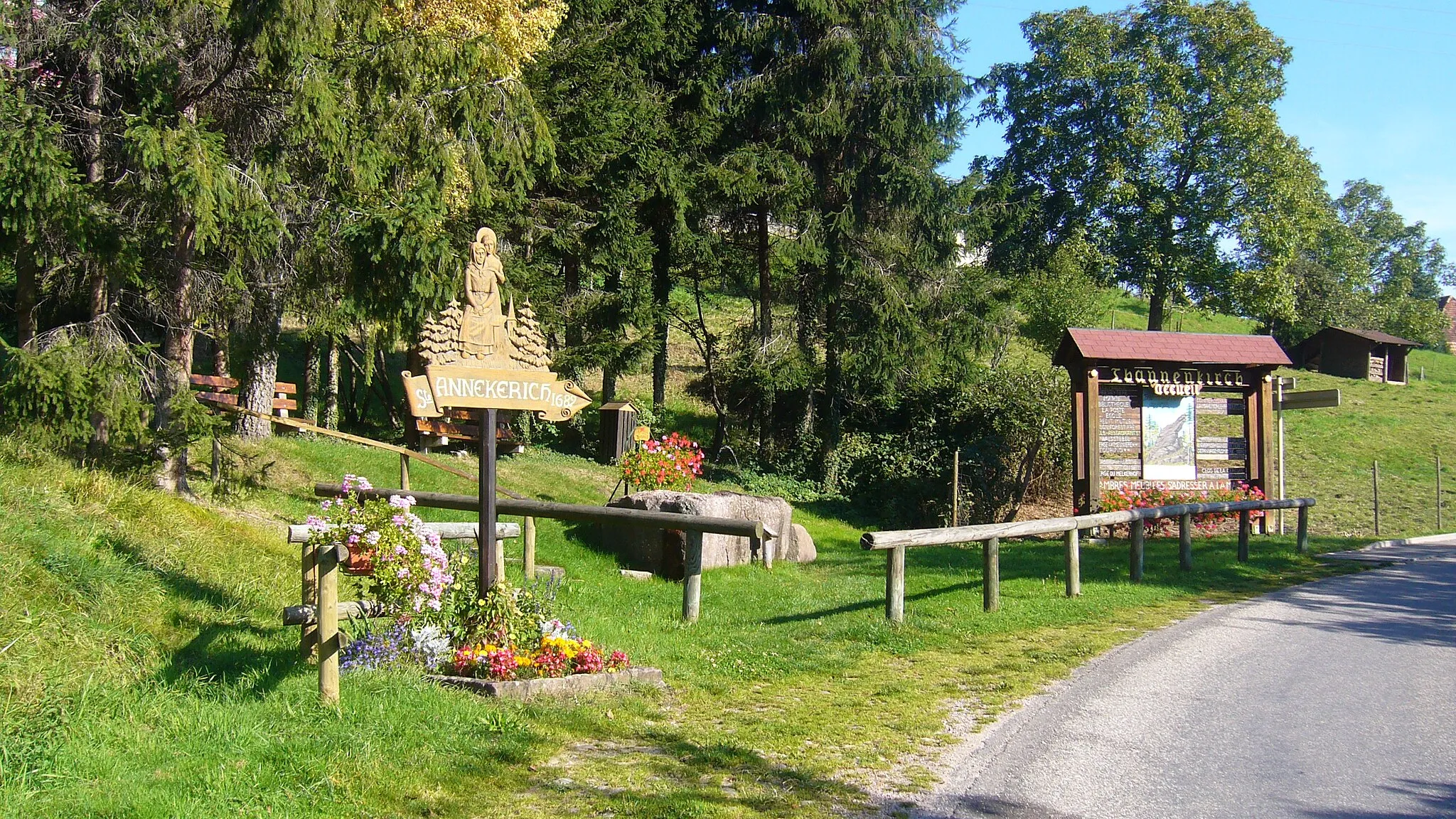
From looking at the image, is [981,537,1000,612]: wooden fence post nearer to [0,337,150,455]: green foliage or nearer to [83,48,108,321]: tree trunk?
[0,337,150,455]: green foliage

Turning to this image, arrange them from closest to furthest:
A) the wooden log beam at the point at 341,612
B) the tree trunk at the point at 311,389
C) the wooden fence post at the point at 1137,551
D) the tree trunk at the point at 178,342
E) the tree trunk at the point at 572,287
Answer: the wooden log beam at the point at 341,612, the tree trunk at the point at 178,342, the wooden fence post at the point at 1137,551, the tree trunk at the point at 311,389, the tree trunk at the point at 572,287

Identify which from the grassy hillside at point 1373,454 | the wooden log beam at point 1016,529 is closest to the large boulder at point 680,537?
the wooden log beam at point 1016,529

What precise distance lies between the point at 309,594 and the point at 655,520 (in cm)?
386

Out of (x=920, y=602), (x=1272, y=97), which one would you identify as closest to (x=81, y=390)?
(x=920, y=602)

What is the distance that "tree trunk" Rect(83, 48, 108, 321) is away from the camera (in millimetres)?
11875

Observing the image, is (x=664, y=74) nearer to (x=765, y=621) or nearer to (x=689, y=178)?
(x=689, y=178)

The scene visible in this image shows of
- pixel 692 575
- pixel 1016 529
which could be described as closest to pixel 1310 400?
pixel 1016 529

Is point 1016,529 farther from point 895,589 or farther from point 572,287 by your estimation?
point 572,287

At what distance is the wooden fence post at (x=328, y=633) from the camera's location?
19.4ft

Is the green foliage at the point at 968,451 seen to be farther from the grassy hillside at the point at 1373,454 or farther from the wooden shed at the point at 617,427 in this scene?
the grassy hillside at the point at 1373,454

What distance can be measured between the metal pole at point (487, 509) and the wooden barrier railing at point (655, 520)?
6.12 ft

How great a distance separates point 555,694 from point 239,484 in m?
7.84

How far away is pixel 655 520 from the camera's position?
→ 999 cm

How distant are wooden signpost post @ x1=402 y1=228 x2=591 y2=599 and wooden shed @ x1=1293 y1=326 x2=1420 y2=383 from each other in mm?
50916
